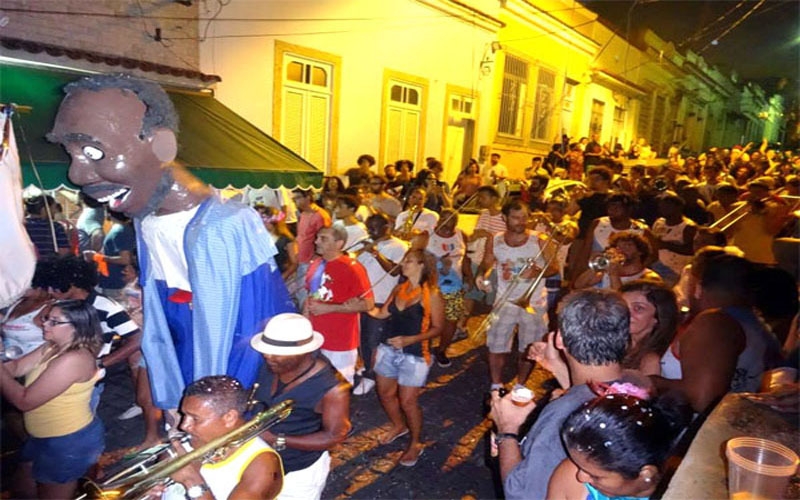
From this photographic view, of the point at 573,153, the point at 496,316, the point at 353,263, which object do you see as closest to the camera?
the point at 353,263

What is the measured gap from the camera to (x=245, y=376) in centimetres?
254

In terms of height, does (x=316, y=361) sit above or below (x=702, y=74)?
below

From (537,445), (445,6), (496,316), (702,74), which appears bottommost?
(496,316)

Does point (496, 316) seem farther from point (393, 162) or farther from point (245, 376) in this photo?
point (393, 162)

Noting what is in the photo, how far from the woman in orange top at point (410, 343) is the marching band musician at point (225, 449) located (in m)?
2.40

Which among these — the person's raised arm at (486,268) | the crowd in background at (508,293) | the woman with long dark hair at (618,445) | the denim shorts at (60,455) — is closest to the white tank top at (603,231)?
the crowd in background at (508,293)

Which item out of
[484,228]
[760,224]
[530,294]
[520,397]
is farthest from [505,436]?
[760,224]

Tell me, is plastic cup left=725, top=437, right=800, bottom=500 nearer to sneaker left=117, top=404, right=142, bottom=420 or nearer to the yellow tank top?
the yellow tank top

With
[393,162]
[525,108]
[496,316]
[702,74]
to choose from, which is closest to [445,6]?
[393,162]

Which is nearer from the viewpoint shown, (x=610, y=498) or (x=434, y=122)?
(x=610, y=498)

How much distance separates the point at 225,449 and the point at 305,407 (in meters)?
0.57

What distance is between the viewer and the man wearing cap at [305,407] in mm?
2699

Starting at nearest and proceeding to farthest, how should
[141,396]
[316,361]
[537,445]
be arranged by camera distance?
[537,445] < [316,361] < [141,396]

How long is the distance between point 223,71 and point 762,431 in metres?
8.77
